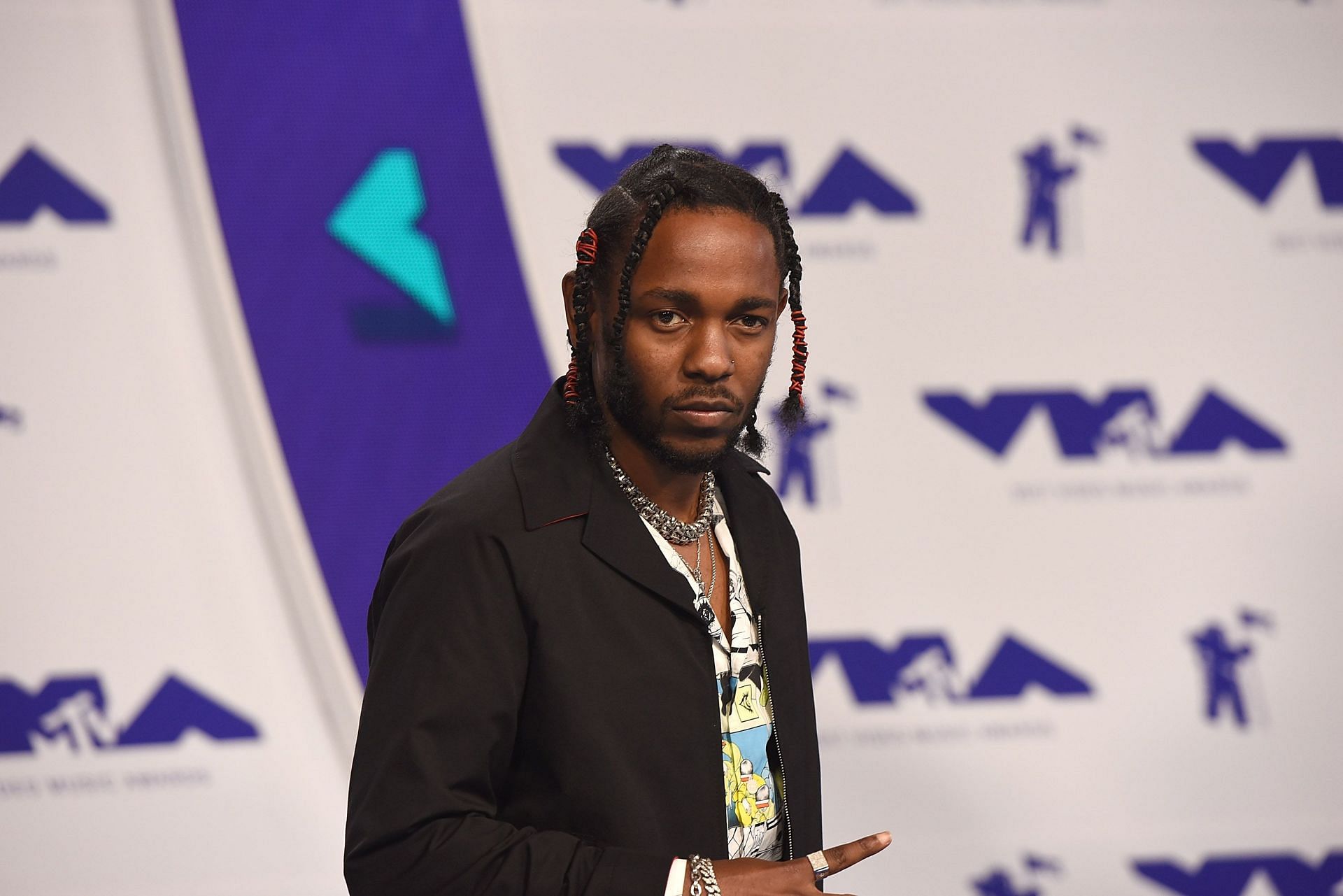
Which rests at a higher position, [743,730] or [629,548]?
[629,548]

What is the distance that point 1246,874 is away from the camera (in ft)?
11.4

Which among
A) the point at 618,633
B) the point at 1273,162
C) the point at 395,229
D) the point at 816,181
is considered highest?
the point at 1273,162

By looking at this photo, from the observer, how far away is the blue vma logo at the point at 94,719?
312cm

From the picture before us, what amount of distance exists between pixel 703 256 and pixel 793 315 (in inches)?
10.8

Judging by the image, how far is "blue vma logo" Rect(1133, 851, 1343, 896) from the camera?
3.44m

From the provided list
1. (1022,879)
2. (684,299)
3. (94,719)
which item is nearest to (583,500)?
(684,299)

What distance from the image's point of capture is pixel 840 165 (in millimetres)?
3350

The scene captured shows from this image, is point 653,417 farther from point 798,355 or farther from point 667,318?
point 798,355

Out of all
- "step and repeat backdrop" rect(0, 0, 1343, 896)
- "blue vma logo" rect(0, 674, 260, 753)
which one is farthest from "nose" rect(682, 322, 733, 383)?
"blue vma logo" rect(0, 674, 260, 753)

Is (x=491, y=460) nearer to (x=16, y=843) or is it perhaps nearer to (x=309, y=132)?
(x=309, y=132)

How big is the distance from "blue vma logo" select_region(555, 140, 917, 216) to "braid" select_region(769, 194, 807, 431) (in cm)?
169

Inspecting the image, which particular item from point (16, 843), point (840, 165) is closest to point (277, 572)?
point (16, 843)

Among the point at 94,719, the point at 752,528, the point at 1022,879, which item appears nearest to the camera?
the point at 752,528

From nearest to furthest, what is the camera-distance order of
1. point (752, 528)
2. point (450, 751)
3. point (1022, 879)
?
point (450, 751) → point (752, 528) → point (1022, 879)
